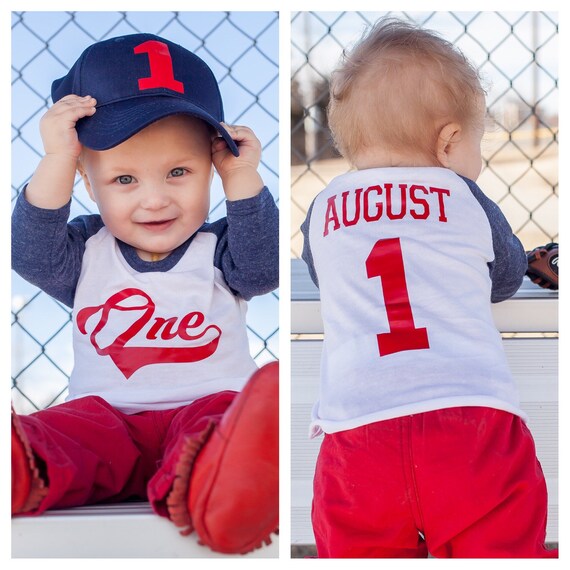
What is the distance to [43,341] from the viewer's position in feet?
6.51

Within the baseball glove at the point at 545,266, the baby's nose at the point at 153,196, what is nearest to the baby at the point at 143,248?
the baby's nose at the point at 153,196

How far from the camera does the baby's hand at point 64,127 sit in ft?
5.39

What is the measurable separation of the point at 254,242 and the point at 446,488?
0.60m

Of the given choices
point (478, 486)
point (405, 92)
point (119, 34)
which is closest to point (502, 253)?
point (405, 92)

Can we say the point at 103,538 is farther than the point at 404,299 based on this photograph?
No

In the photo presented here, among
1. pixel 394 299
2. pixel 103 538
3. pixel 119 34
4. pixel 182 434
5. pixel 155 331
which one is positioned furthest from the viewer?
pixel 119 34

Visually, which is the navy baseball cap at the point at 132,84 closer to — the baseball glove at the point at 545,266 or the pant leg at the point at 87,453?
the pant leg at the point at 87,453

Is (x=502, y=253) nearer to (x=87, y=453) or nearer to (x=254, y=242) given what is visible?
(x=254, y=242)

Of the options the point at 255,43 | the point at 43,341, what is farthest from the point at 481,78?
the point at 43,341

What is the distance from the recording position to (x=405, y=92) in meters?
1.60

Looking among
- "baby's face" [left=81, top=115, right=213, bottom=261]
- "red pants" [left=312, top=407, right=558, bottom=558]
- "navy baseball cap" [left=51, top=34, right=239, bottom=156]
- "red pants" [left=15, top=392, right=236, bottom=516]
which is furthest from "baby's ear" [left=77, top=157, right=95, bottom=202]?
"red pants" [left=312, top=407, right=558, bottom=558]

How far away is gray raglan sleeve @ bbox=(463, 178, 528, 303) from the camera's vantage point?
159 cm

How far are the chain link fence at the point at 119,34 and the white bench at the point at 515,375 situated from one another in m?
0.12

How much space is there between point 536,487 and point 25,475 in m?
0.76
